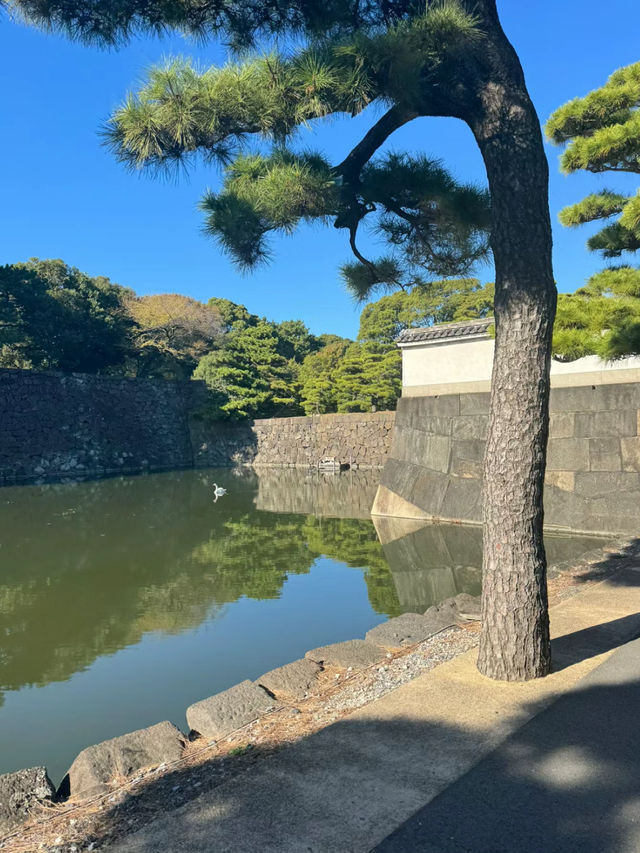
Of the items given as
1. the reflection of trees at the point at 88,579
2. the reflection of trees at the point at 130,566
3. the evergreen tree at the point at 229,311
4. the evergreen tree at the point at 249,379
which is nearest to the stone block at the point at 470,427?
the reflection of trees at the point at 130,566

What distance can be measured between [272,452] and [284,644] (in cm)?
1641

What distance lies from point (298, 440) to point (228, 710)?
56.1ft

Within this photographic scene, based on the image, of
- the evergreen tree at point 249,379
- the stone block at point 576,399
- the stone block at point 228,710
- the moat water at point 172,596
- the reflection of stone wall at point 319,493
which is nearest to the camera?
the stone block at point 228,710

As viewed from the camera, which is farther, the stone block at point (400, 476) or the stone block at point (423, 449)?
the stone block at point (400, 476)

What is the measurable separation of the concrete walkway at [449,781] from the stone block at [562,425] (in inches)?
214

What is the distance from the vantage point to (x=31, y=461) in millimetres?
16875

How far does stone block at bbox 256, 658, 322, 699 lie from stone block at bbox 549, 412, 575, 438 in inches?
216

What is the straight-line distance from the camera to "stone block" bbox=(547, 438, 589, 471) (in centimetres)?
731

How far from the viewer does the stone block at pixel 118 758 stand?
2059mm

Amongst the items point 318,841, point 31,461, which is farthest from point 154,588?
point 31,461

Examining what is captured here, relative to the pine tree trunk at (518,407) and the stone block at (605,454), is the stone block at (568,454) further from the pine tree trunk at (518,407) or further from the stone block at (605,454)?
the pine tree trunk at (518,407)

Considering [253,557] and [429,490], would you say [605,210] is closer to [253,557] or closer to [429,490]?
[429,490]

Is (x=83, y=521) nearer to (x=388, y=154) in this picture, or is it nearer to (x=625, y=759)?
(x=388, y=154)

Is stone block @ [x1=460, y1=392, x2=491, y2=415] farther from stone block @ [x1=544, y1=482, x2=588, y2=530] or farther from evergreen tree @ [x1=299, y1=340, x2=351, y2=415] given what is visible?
evergreen tree @ [x1=299, y1=340, x2=351, y2=415]
